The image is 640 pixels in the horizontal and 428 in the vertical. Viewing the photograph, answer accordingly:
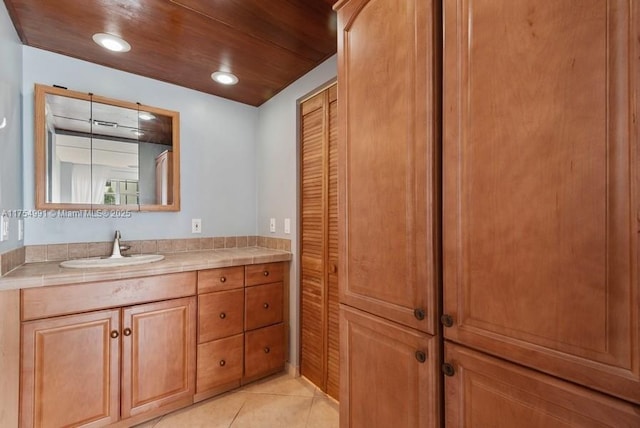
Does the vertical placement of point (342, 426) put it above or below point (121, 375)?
above

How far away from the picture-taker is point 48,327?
1472 mm

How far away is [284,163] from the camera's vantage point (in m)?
2.41

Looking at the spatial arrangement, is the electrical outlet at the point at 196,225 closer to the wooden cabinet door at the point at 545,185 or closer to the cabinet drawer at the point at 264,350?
the cabinet drawer at the point at 264,350

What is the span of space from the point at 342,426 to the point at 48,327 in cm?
149

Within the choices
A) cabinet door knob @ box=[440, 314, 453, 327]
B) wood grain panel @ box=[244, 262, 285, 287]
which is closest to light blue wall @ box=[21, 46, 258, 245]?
wood grain panel @ box=[244, 262, 285, 287]

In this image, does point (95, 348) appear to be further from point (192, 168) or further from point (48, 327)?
point (192, 168)

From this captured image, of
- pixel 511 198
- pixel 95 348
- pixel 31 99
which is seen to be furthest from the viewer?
pixel 31 99

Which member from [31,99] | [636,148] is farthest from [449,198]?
[31,99]

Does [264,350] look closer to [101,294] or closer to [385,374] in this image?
[101,294]

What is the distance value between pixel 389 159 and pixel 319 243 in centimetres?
123

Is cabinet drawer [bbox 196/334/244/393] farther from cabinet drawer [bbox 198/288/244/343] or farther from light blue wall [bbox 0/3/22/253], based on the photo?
light blue wall [bbox 0/3/22/253]

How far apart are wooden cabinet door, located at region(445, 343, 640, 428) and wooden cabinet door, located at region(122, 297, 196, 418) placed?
1620 mm

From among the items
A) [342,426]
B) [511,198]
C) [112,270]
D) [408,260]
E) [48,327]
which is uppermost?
[511,198]

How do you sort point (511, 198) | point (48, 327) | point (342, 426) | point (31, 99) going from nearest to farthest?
point (511, 198) < point (342, 426) < point (48, 327) < point (31, 99)
